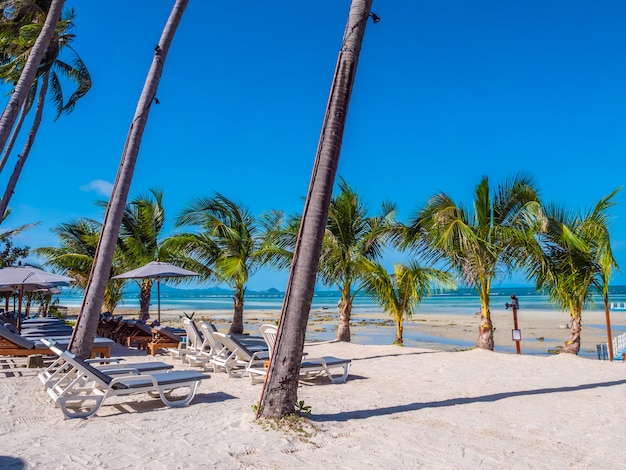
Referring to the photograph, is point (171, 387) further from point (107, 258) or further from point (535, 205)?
point (535, 205)

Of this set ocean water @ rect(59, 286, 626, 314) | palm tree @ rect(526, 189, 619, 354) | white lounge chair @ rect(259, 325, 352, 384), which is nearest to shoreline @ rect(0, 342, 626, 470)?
white lounge chair @ rect(259, 325, 352, 384)

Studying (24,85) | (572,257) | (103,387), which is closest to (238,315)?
(24,85)

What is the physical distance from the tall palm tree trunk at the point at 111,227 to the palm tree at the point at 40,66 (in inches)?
248

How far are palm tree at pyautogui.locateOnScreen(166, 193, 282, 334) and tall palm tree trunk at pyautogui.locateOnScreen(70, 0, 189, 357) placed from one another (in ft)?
23.7

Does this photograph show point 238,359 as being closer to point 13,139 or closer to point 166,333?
point 166,333

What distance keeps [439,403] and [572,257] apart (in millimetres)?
6594

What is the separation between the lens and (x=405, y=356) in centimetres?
1007

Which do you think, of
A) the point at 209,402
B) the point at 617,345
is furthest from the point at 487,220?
the point at 209,402

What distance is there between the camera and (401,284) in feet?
42.1

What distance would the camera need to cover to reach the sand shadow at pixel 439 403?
4.87 metres

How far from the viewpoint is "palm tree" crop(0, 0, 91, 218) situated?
12977 millimetres

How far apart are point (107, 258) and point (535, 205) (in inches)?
342

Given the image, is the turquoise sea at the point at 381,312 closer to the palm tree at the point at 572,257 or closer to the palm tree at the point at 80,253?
the palm tree at the point at 572,257

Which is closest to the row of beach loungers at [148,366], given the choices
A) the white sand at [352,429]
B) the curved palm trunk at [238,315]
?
the white sand at [352,429]
